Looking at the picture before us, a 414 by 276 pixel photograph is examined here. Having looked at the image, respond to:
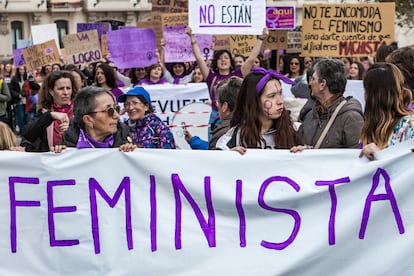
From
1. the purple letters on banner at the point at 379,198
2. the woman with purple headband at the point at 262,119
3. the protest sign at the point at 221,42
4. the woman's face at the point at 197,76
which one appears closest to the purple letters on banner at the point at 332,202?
the purple letters on banner at the point at 379,198

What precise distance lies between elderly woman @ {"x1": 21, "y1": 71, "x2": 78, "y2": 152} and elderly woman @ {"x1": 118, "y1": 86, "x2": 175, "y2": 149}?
454mm

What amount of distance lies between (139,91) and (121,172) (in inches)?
65.4

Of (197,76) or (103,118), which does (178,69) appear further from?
(103,118)

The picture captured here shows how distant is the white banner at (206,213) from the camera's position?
445cm

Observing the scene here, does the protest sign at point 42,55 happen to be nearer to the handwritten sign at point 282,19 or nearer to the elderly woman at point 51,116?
the handwritten sign at point 282,19

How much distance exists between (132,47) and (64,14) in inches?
2012

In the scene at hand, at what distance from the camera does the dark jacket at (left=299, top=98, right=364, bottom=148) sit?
511 centimetres

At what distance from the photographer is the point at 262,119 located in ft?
16.0

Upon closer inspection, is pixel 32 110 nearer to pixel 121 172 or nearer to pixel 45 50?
pixel 45 50

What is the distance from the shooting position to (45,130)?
19.7 feet

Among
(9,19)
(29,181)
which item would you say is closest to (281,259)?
(29,181)

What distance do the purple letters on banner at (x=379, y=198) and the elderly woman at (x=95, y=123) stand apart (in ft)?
4.78

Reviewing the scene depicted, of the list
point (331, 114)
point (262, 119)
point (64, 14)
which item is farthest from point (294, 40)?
point (64, 14)

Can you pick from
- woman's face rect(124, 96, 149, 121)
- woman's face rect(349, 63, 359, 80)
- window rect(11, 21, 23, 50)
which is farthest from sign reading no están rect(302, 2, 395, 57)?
window rect(11, 21, 23, 50)
